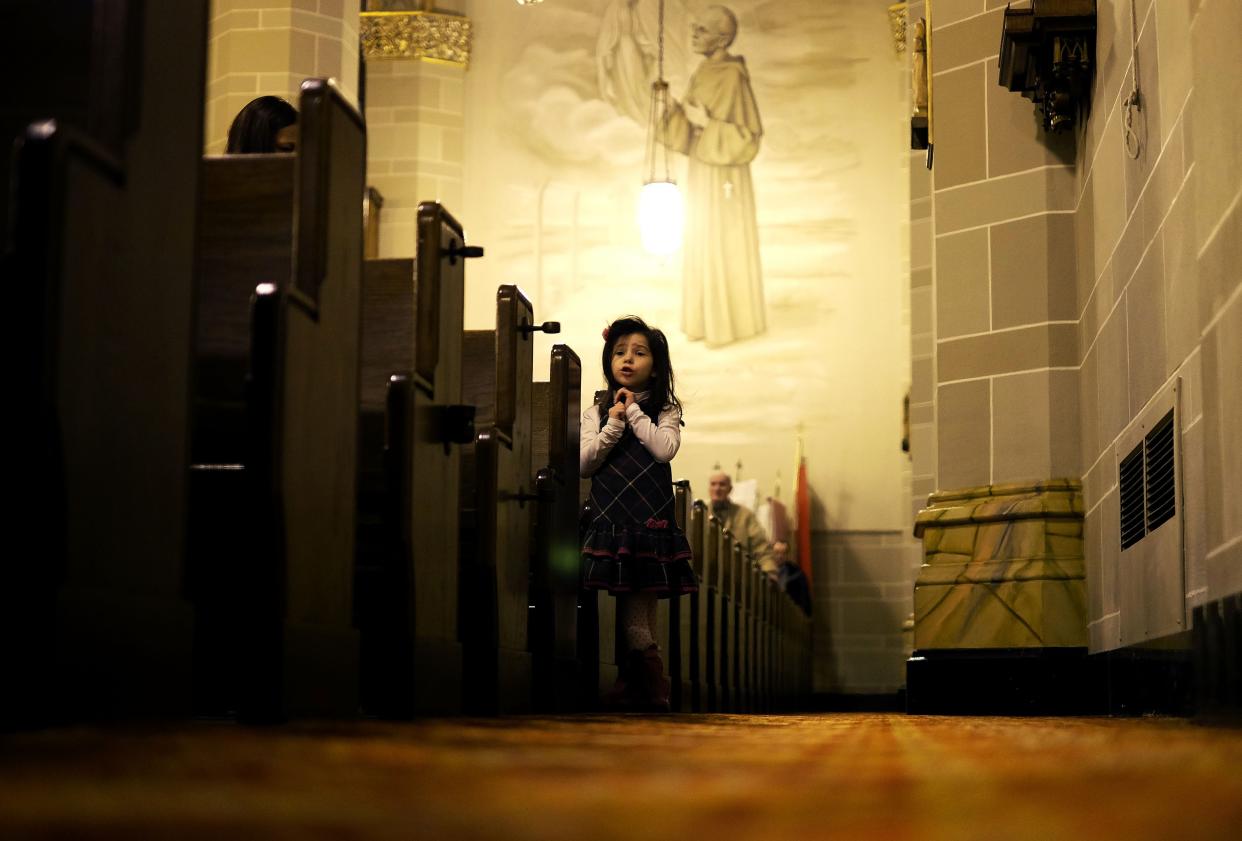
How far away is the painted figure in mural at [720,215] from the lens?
14312 mm

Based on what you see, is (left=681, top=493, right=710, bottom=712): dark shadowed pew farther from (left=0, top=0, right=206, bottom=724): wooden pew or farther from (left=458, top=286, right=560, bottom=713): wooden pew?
(left=0, top=0, right=206, bottom=724): wooden pew

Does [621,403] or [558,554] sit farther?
[621,403]

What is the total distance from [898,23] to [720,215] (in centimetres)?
235

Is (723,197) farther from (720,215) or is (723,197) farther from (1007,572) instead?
(1007,572)

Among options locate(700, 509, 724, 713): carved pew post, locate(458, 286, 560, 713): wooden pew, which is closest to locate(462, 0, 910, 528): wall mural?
locate(700, 509, 724, 713): carved pew post

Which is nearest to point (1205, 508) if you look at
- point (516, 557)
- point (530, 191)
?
point (516, 557)

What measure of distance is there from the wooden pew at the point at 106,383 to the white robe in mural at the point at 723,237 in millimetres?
12058

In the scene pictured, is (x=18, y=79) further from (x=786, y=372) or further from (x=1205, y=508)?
(x=786, y=372)

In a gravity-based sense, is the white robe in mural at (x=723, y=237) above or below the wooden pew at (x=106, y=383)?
above

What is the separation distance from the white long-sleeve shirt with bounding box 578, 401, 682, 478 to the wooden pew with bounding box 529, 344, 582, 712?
0.09 meters

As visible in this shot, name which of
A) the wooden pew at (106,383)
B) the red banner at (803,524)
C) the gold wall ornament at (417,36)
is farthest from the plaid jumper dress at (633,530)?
the gold wall ornament at (417,36)

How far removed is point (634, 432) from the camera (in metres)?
5.01

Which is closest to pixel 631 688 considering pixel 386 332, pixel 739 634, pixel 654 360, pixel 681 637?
pixel 654 360

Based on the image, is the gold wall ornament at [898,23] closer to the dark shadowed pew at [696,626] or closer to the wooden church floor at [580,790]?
the dark shadowed pew at [696,626]
